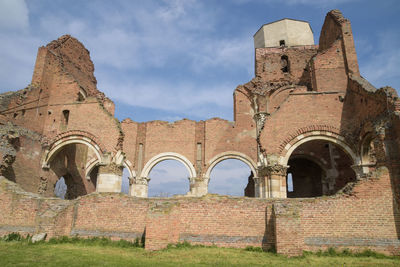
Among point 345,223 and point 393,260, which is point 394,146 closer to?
point 345,223

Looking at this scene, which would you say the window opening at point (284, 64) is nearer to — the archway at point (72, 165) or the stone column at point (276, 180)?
the stone column at point (276, 180)

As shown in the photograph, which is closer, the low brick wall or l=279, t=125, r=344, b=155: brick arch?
the low brick wall

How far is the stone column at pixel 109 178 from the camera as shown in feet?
→ 45.4

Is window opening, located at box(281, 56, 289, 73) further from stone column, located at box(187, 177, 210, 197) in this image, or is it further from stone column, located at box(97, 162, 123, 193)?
stone column, located at box(97, 162, 123, 193)

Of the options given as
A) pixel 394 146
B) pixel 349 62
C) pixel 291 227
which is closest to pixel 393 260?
pixel 291 227

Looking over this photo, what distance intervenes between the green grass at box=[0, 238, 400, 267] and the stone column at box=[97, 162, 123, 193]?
5104 mm

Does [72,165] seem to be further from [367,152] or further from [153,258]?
[367,152]

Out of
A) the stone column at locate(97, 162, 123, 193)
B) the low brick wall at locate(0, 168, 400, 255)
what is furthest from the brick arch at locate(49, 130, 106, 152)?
the low brick wall at locate(0, 168, 400, 255)

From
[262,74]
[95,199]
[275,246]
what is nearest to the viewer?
[275,246]

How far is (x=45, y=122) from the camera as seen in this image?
1582 cm

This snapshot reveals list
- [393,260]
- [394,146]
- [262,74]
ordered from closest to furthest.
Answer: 1. [393,260]
2. [394,146]
3. [262,74]

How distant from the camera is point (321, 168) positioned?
56.6 feet

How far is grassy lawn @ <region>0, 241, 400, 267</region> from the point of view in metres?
6.14

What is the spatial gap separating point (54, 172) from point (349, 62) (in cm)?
1601
